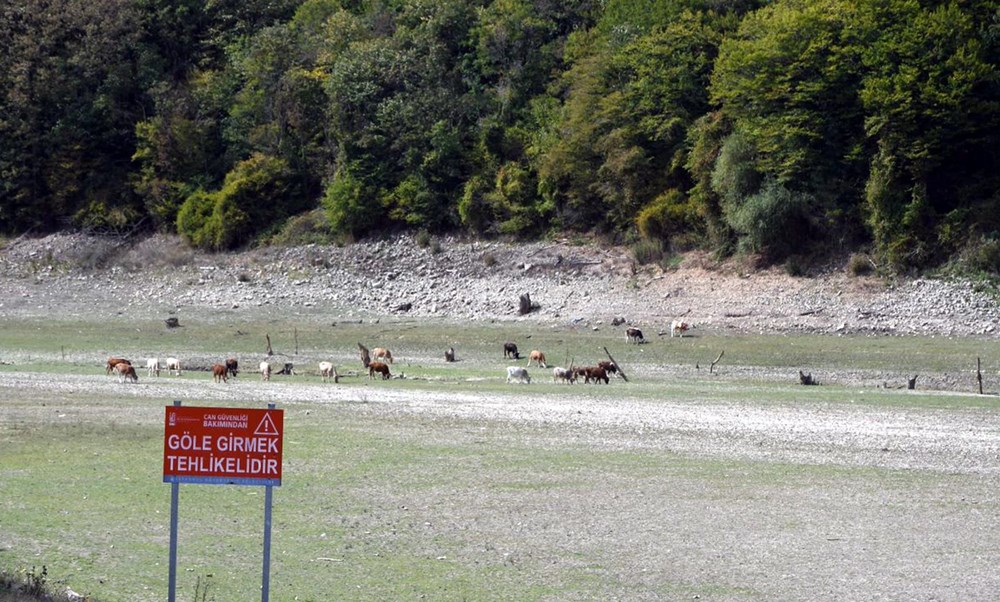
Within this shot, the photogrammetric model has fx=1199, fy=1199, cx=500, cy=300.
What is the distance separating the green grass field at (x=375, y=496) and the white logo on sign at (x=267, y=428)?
3.16 metres

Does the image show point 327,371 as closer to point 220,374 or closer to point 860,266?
point 220,374

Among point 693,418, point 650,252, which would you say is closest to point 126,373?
point 693,418

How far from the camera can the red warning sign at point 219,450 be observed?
1036cm

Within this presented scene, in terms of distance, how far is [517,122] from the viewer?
236 ft

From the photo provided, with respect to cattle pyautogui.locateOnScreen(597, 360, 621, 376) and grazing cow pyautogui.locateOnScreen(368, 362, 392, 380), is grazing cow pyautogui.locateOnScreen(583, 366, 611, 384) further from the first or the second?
grazing cow pyautogui.locateOnScreen(368, 362, 392, 380)

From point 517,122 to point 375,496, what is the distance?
183 feet

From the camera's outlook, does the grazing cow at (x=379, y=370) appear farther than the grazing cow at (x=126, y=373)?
Yes

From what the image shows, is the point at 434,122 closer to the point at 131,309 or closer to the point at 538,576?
the point at 131,309

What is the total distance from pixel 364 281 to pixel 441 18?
22975mm

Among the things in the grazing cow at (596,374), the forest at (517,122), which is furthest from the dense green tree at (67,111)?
the grazing cow at (596,374)

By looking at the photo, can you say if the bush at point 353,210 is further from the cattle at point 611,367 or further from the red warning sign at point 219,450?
the red warning sign at point 219,450

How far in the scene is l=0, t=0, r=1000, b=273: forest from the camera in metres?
53.6

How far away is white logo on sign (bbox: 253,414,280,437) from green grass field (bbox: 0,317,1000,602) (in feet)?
10.4

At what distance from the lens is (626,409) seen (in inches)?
1125
